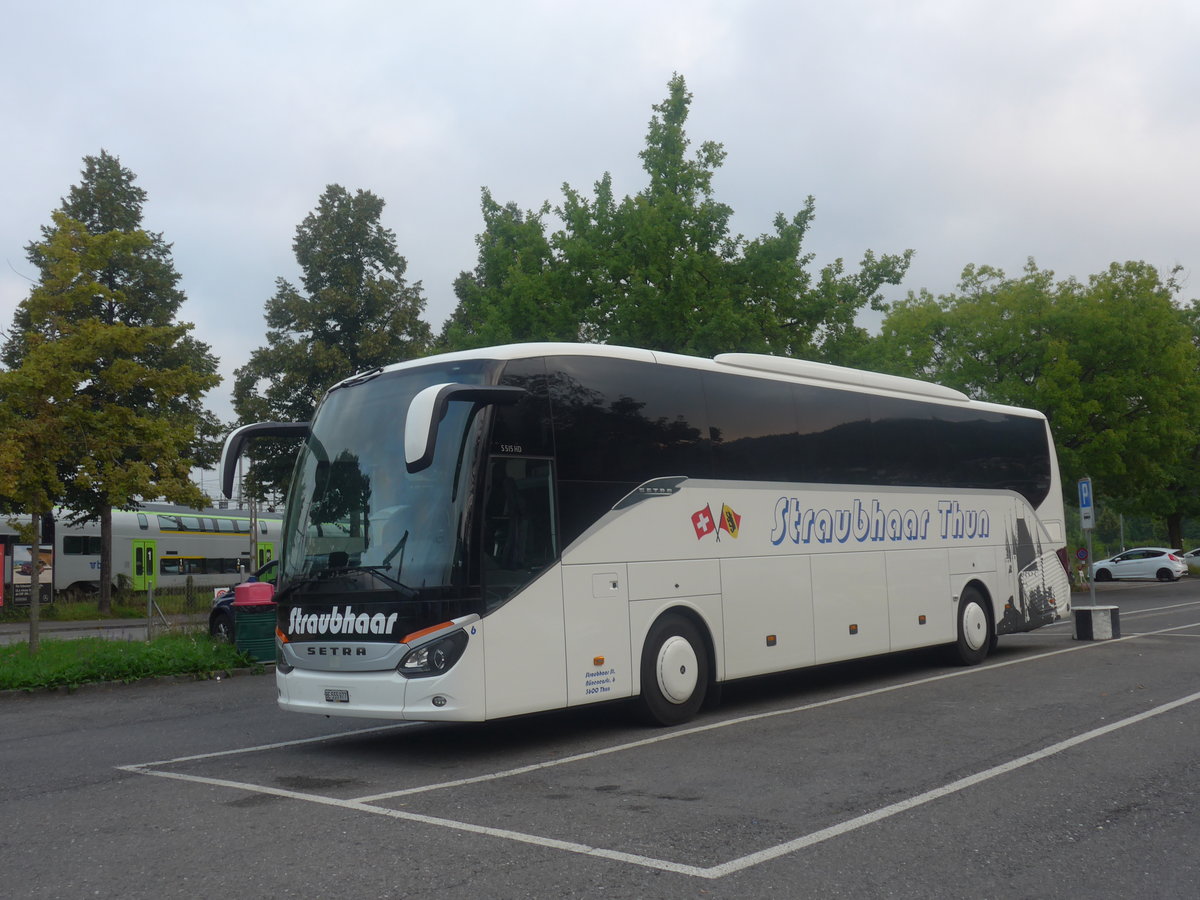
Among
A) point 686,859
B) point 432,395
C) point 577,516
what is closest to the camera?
point 686,859

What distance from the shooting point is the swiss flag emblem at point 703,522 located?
11.0 metres

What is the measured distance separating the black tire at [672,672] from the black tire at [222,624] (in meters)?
12.1

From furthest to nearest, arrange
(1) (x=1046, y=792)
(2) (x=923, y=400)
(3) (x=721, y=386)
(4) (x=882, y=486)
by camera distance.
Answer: (2) (x=923, y=400), (4) (x=882, y=486), (3) (x=721, y=386), (1) (x=1046, y=792)

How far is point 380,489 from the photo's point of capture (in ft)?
30.3

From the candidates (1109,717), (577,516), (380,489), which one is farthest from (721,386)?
(1109,717)

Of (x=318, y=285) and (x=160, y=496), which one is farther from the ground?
(x=318, y=285)

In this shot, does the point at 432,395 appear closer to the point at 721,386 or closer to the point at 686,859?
the point at 686,859

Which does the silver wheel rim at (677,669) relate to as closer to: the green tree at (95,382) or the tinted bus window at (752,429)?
the tinted bus window at (752,429)

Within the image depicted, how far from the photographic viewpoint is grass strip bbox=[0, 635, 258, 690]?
49.6ft

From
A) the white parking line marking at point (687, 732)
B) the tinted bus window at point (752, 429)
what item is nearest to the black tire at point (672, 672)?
the white parking line marking at point (687, 732)

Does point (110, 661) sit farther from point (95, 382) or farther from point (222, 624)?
point (95, 382)

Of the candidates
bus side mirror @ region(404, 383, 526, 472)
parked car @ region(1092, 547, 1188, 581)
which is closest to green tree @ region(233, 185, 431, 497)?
parked car @ region(1092, 547, 1188, 581)

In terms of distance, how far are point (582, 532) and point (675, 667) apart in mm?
1746

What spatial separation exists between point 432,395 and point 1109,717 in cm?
686
